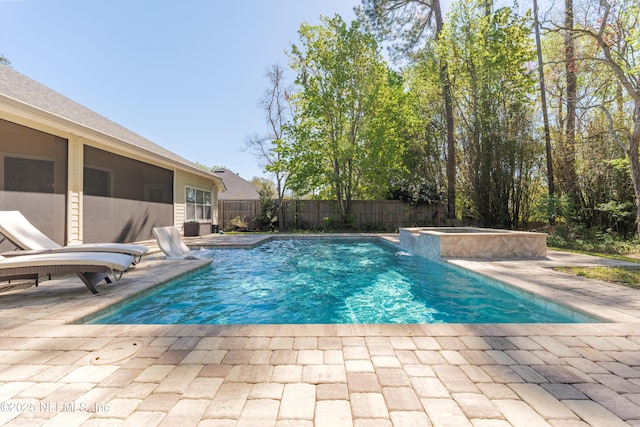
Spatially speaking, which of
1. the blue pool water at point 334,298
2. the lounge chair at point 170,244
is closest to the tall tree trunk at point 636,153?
the blue pool water at point 334,298

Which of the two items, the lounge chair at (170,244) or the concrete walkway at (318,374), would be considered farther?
the lounge chair at (170,244)

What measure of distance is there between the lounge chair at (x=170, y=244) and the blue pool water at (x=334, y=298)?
82 centimetres

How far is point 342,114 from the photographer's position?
49.0 ft

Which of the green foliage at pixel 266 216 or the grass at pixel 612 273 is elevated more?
the green foliage at pixel 266 216

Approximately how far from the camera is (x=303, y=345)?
2.18 m

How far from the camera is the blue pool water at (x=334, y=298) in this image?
344 centimetres

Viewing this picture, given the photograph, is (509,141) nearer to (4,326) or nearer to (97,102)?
(4,326)

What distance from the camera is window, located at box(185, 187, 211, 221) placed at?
1248 centimetres

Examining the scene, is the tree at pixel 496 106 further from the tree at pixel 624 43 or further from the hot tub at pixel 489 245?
the hot tub at pixel 489 245

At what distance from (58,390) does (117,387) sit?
0.32 metres

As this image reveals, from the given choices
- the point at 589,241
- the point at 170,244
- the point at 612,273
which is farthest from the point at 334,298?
the point at 589,241

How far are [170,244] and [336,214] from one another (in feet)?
33.7

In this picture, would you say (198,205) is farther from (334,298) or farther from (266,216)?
(334,298)

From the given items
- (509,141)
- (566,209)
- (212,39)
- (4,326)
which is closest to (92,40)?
(212,39)
